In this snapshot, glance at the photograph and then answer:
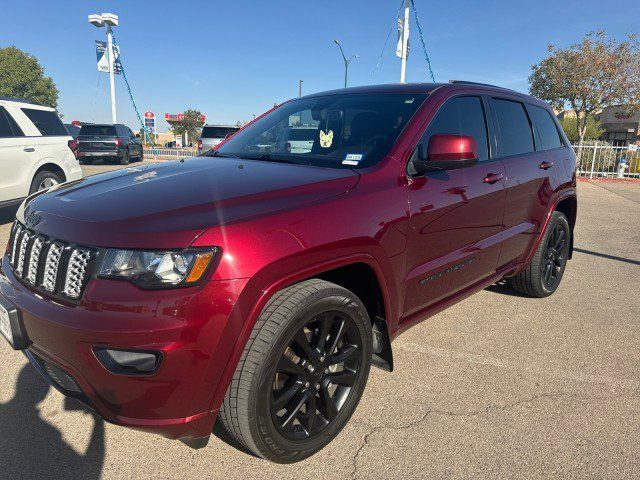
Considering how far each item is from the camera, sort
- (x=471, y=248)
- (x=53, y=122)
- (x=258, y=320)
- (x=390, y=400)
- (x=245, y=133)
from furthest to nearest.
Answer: (x=53, y=122)
(x=245, y=133)
(x=471, y=248)
(x=390, y=400)
(x=258, y=320)

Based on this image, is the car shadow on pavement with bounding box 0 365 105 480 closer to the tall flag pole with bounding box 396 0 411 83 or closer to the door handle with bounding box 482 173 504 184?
the door handle with bounding box 482 173 504 184

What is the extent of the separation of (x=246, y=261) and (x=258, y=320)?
0.91ft

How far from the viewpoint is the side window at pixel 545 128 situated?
4.27 metres

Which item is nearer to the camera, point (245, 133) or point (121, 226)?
point (121, 226)

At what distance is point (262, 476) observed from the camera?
2158 millimetres

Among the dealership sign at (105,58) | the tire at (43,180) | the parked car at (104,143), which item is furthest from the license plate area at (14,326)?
the dealership sign at (105,58)

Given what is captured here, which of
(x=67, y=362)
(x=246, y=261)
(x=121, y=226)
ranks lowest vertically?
(x=67, y=362)

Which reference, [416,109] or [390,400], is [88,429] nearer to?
[390,400]

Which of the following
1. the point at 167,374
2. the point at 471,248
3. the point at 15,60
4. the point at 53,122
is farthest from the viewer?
the point at 15,60

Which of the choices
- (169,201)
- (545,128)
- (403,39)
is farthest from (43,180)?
(403,39)

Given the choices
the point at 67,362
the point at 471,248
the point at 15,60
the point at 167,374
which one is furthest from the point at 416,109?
the point at 15,60

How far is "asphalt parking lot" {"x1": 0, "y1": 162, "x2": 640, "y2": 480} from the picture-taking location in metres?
2.21

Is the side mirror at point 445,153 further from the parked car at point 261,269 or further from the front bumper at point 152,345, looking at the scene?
the front bumper at point 152,345

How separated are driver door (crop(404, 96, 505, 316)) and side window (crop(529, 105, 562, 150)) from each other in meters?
1.07
